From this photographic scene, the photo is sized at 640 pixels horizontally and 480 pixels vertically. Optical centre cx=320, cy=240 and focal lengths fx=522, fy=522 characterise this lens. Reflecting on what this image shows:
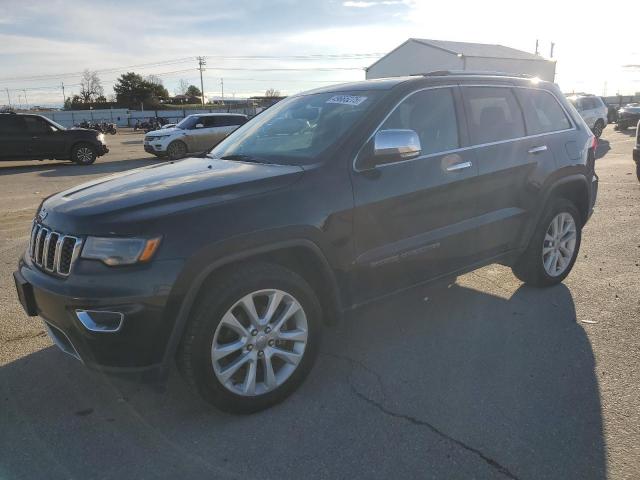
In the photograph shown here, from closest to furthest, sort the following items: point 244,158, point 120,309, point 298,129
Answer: point 120,309 → point 244,158 → point 298,129

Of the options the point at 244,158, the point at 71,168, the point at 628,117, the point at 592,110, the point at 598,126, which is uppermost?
the point at 592,110

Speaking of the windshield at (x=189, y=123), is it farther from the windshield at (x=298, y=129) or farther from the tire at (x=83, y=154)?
the windshield at (x=298, y=129)

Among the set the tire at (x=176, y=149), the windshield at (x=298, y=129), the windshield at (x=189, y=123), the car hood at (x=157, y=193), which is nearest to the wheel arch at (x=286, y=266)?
the car hood at (x=157, y=193)

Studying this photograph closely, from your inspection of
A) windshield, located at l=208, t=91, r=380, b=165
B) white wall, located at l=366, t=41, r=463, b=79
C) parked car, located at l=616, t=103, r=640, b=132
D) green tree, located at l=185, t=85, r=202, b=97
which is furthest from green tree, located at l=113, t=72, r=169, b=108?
windshield, located at l=208, t=91, r=380, b=165

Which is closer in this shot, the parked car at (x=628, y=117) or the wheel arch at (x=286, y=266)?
the wheel arch at (x=286, y=266)

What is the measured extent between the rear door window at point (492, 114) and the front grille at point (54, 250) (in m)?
2.83

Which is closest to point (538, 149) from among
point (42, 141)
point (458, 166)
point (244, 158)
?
point (458, 166)

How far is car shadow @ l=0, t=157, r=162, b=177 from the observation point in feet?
48.6

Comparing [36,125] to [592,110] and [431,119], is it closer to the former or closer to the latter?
→ [431,119]

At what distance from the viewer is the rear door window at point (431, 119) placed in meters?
3.57

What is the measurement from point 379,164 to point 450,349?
1.42 metres

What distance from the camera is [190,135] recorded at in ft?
60.1

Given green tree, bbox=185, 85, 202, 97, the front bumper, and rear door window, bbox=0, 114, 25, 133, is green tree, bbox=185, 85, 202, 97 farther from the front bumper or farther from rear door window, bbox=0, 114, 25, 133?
the front bumper

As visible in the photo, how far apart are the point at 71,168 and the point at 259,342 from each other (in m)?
15.5
